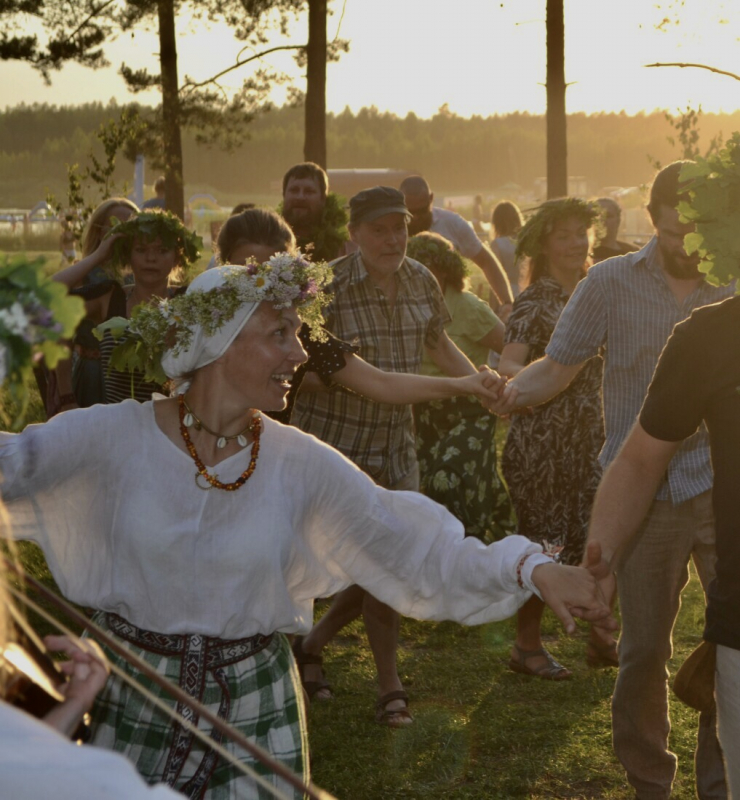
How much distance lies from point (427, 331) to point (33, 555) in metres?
4.06

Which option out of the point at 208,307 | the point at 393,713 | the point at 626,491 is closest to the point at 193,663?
the point at 208,307

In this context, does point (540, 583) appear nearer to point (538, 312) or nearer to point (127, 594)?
point (127, 594)

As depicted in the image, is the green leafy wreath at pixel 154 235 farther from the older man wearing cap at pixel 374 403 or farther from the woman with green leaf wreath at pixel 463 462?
the woman with green leaf wreath at pixel 463 462

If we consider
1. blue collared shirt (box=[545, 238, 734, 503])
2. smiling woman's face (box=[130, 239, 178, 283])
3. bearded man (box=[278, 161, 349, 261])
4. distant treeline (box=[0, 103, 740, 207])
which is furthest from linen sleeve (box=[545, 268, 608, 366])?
distant treeline (box=[0, 103, 740, 207])

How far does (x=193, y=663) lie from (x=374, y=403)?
3.02m

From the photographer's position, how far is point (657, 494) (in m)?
4.86

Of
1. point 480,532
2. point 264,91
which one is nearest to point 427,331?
point 480,532

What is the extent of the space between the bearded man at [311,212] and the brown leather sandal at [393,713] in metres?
2.61

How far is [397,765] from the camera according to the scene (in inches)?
230

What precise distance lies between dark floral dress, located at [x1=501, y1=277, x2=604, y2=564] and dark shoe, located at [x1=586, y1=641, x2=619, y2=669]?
1.63 ft

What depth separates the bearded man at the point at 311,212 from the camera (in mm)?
7660

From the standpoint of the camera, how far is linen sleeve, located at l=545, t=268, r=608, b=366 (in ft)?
17.3

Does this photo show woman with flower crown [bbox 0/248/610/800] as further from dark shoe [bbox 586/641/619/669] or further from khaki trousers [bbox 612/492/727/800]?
dark shoe [bbox 586/641/619/669]

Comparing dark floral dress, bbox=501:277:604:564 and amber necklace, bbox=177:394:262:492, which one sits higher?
amber necklace, bbox=177:394:262:492
